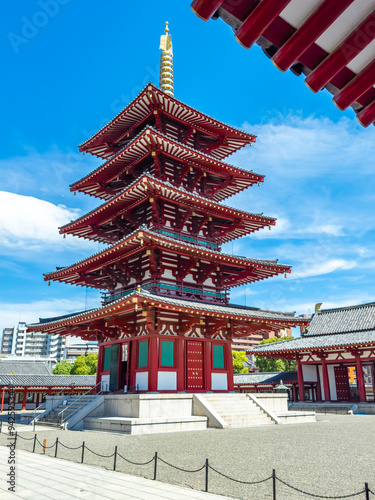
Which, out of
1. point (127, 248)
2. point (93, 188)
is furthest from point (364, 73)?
point (93, 188)

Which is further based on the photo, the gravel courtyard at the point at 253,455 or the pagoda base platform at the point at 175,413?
the pagoda base platform at the point at 175,413

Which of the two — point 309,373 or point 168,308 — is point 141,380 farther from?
point 309,373

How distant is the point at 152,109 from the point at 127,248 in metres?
9.53

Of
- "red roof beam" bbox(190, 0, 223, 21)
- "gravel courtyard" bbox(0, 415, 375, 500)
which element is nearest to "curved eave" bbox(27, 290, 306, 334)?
"gravel courtyard" bbox(0, 415, 375, 500)

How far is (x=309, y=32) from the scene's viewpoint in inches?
151

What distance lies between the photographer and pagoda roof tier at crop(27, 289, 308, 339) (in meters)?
19.3

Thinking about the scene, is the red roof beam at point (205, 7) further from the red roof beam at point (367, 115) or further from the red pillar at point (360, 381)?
the red pillar at point (360, 381)

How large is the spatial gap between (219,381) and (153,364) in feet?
17.1

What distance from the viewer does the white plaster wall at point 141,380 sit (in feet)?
69.3

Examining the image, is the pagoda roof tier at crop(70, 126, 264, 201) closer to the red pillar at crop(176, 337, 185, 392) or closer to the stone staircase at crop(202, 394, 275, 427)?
the red pillar at crop(176, 337, 185, 392)

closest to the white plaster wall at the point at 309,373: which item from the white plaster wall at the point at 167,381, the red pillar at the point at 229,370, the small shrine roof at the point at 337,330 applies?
the small shrine roof at the point at 337,330

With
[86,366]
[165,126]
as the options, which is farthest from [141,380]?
[86,366]

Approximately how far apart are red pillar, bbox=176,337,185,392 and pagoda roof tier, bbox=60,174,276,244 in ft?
24.9

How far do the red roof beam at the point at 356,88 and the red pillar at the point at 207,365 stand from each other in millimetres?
20277
